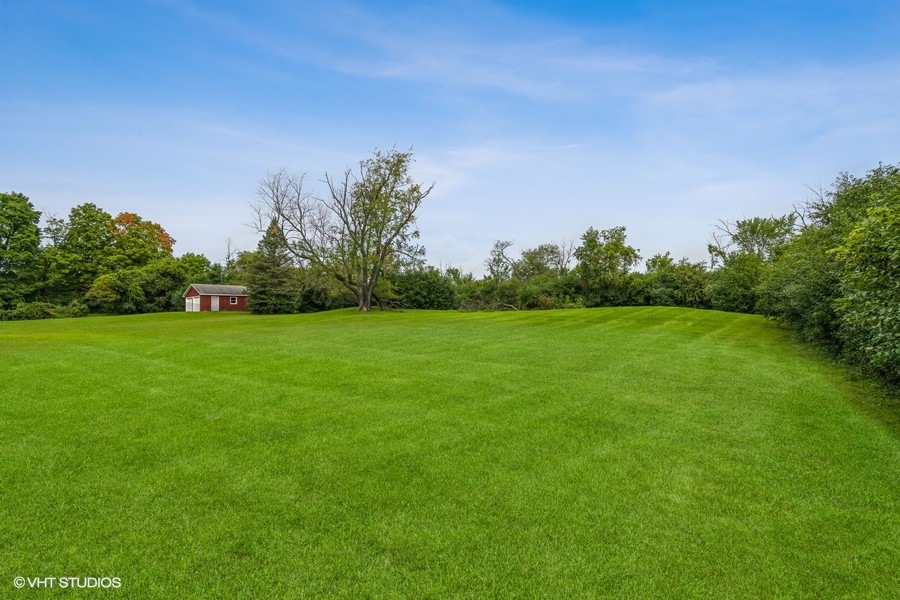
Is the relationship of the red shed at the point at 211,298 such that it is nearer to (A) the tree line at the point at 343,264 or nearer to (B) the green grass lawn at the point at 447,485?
(A) the tree line at the point at 343,264

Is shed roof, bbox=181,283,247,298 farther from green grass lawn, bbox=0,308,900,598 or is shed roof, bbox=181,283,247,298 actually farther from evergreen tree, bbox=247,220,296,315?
green grass lawn, bbox=0,308,900,598

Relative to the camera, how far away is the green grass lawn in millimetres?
2137

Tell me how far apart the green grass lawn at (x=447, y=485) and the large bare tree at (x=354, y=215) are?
2280cm

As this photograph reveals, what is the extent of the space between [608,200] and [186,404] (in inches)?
1050

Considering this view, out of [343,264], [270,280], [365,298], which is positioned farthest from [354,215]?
[270,280]

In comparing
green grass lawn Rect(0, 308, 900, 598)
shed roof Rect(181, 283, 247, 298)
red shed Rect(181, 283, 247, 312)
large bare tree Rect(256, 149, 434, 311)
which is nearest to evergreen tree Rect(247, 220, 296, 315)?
large bare tree Rect(256, 149, 434, 311)

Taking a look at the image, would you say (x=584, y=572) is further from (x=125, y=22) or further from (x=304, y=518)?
(x=125, y=22)

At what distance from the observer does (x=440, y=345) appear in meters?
10.8

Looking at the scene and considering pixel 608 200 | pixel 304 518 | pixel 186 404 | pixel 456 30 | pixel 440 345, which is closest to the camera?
pixel 304 518

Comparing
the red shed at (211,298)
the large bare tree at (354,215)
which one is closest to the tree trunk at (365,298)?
the large bare tree at (354,215)

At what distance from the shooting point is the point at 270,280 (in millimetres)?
32125

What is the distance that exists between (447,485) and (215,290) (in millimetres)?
43308

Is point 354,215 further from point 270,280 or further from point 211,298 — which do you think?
point 211,298

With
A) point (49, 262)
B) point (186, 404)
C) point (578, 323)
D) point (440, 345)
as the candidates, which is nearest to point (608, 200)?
point (578, 323)
